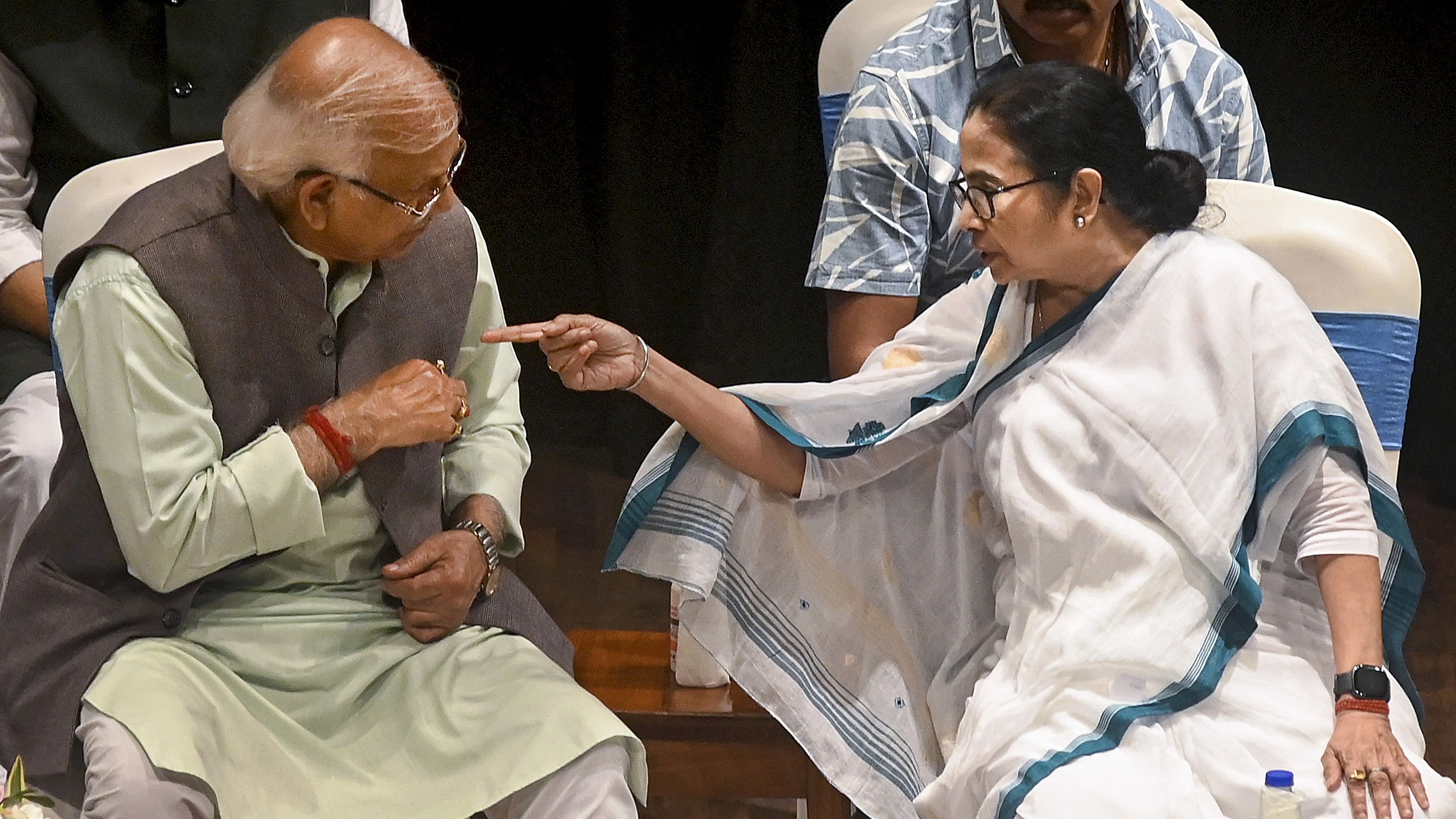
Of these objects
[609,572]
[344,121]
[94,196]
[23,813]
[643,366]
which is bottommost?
[609,572]

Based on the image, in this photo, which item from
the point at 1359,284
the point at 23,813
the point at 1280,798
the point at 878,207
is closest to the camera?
the point at 23,813

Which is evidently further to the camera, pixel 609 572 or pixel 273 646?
pixel 609 572

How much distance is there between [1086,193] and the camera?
2.40 metres

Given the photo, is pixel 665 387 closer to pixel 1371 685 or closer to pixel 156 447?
pixel 156 447

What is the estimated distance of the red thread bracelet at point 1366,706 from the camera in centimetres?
218

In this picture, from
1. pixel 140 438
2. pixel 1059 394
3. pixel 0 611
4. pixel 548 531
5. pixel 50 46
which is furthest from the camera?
pixel 548 531

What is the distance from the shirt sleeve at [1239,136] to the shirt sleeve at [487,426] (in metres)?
1.33

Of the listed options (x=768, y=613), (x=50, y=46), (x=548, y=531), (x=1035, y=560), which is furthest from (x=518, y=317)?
(x=1035, y=560)

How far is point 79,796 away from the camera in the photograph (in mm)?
2176

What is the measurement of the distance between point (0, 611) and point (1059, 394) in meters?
1.48

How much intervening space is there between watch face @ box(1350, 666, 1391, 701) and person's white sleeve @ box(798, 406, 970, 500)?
681mm

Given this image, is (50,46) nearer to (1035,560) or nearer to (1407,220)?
(1035,560)

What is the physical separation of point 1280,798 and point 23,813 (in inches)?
57.0

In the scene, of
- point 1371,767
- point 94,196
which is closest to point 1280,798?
point 1371,767
